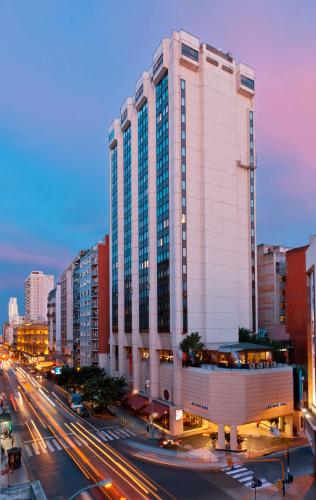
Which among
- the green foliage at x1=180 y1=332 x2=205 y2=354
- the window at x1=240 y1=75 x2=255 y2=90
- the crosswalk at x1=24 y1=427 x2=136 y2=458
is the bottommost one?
the crosswalk at x1=24 y1=427 x2=136 y2=458

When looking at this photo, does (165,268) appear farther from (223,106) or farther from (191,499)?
(191,499)

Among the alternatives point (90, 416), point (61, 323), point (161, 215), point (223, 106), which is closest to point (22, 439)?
point (90, 416)

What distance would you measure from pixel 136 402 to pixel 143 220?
33934 mm

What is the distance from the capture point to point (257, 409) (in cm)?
5278

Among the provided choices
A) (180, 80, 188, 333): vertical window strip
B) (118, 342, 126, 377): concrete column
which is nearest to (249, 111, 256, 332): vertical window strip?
(180, 80, 188, 333): vertical window strip

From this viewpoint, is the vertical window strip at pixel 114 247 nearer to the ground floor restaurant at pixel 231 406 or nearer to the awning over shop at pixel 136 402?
the awning over shop at pixel 136 402

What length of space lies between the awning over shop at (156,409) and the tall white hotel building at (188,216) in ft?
1.51

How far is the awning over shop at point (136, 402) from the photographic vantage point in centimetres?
6862

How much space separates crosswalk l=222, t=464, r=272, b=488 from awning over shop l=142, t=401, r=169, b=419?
1964cm

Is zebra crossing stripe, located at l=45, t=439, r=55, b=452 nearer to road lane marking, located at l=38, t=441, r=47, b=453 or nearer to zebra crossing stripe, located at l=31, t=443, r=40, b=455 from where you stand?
road lane marking, located at l=38, t=441, r=47, b=453

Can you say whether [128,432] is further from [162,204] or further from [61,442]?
[162,204]

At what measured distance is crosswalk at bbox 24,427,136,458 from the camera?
1923 inches

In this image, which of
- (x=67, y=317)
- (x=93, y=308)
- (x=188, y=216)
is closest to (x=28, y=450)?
(x=188, y=216)

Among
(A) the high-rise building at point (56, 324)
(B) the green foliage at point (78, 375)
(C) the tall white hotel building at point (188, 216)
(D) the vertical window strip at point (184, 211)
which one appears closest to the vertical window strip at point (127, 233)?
(C) the tall white hotel building at point (188, 216)
